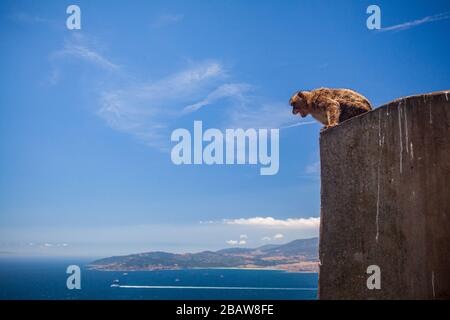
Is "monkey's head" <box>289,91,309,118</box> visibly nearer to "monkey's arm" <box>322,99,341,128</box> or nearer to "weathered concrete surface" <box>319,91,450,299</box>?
"monkey's arm" <box>322,99,341,128</box>

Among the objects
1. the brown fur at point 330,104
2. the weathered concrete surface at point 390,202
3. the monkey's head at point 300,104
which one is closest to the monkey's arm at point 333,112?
the brown fur at point 330,104

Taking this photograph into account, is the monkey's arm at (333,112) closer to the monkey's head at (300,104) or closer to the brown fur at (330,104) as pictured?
the brown fur at (330,104)

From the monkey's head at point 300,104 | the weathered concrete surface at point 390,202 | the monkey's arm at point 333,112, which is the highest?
the monkey's head at point 300,104

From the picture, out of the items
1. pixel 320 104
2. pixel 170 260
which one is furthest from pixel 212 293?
pixel 320 104

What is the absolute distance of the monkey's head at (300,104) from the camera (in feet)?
31.5

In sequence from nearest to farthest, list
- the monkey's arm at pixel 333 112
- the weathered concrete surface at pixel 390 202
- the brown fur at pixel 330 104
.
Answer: the weathered concrete surface at pixel 390 202 → the brown fur at pixel 330 104 → the monkey's arm at pixel 333 112

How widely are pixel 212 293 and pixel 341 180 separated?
20170cm

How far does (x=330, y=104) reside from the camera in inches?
328

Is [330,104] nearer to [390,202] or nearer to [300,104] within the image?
[300,104]

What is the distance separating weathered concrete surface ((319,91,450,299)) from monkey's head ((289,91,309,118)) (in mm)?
3602

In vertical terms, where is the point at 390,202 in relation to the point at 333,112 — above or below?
below

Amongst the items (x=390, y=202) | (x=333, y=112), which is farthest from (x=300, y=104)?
(x=390, y=202)

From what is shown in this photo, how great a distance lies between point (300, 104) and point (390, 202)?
4610 millimetres
